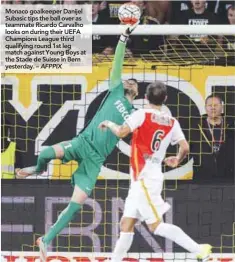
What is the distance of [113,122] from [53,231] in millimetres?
1206

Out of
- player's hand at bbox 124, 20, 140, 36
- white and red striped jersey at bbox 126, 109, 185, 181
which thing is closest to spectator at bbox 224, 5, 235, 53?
player's hand at bbox 124, 20, 140, 36

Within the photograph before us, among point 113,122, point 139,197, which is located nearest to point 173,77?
point 113,122

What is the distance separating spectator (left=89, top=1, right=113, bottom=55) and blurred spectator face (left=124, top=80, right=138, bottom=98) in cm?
142

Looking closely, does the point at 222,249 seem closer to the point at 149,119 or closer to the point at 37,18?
the point at 149,119

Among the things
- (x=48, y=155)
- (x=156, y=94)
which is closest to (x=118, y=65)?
(x=156, y=94)

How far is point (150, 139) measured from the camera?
10.6m

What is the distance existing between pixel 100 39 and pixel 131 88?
2.30 meters

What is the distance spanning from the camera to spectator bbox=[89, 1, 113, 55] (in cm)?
1310

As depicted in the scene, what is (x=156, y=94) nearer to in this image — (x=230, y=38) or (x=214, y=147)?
(x=214, y=147)

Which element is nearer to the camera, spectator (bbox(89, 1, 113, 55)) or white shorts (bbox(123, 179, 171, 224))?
white shorts (bbox(123, 179, 171, 224))

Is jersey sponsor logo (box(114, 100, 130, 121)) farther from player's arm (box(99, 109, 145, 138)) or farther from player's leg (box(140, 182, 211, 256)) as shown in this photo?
player's leg (box(140, 182, 211, 256))

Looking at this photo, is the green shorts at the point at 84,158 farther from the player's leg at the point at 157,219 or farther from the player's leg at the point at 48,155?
the player's leg at the point at 157,219

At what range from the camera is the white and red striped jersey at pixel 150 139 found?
10539 mm

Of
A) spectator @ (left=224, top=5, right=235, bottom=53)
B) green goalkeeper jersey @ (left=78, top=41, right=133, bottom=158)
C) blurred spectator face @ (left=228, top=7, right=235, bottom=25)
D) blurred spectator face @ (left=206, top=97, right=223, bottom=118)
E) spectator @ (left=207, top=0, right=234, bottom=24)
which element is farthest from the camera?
spectator @ (left=207, top=0, right=234, bottom=24)
